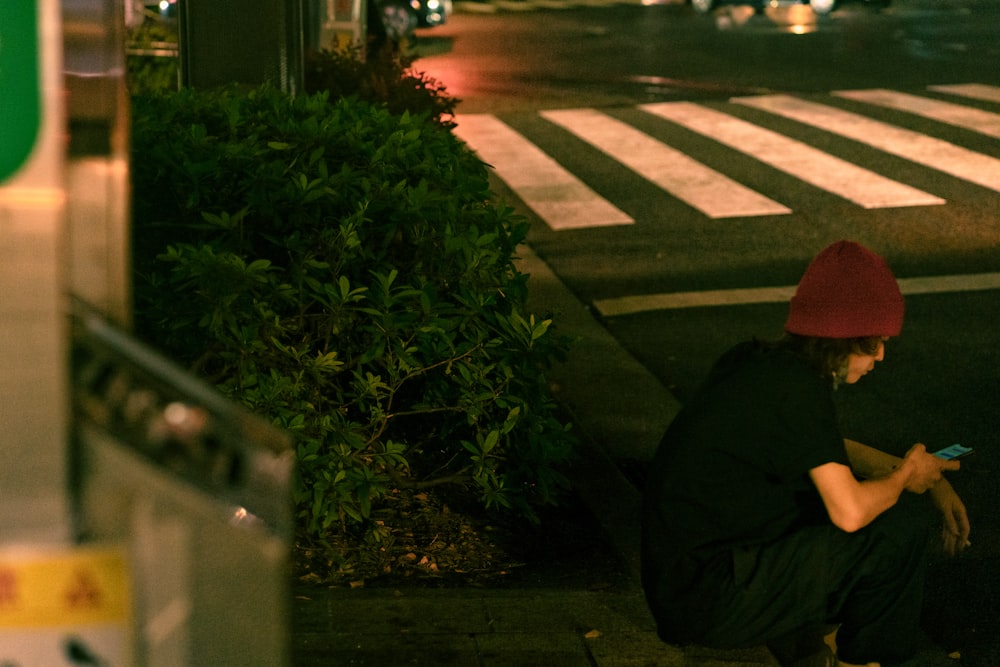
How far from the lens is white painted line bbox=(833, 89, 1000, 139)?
14344mm

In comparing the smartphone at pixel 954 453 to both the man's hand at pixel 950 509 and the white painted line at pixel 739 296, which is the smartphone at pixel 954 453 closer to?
the man's hand at pixel 950 509

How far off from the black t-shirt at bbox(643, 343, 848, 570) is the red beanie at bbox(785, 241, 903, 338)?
0.36ft

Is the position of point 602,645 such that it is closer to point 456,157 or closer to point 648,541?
point 648,541

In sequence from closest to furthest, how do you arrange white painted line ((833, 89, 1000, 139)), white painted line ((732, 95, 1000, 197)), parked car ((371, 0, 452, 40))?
white painted line ((732, 95, 1000, 197)) < white painted line ((833, 89, 1000, 139)) < parked car ((371, 0, 452, 40))

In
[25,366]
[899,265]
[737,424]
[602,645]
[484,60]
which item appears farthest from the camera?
[484,60]

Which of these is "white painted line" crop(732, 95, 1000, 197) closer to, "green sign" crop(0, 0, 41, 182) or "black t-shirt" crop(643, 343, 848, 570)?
"black t-shirt" crop(643, 343, 848, 570)

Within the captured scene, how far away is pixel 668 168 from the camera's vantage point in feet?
42.4

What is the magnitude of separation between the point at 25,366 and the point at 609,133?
13.4 meters

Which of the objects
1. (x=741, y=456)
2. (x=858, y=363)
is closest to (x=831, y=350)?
(x=858, y=363)

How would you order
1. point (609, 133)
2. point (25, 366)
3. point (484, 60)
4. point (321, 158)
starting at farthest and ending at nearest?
point (484, 60) < point (609, 133) < point (321, 158) < point (25, 366)

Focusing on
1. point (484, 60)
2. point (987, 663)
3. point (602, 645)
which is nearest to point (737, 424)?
point (602, 645)

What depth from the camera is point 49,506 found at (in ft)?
5.68

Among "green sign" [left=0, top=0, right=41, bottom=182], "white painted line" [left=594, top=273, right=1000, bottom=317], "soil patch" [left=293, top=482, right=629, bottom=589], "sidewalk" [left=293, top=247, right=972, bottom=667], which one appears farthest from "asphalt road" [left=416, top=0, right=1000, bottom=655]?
"green sign" [left=0, top=0, right=41, bottom=182]

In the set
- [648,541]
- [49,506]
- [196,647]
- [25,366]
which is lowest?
[648,541]
